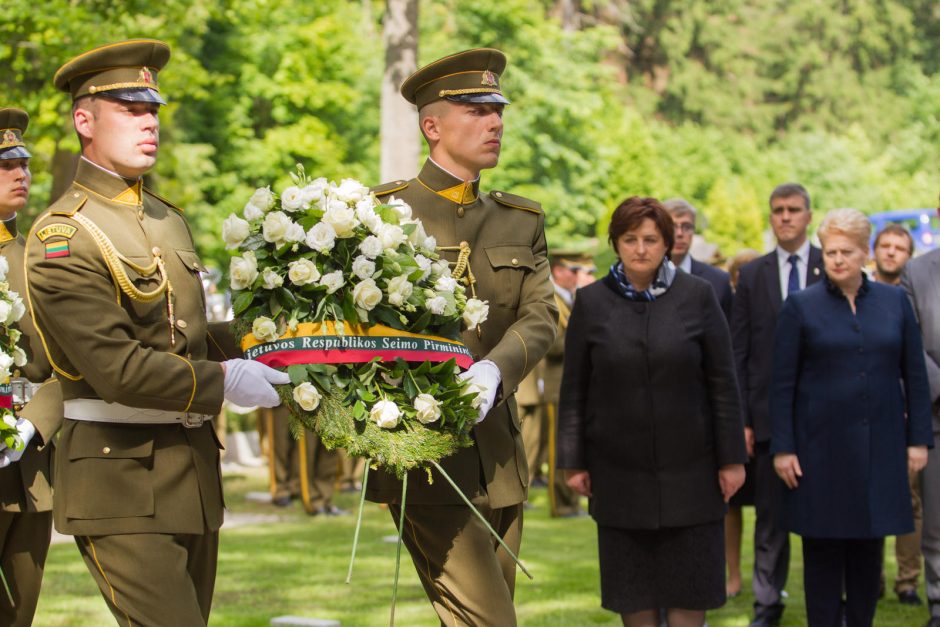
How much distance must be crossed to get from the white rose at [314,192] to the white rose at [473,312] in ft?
2.00

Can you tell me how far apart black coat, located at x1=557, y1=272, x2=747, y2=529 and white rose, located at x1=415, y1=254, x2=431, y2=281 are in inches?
80.2

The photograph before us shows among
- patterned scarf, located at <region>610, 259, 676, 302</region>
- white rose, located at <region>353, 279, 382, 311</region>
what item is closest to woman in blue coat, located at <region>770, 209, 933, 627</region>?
patterned scarf, located at <region>610, 259, 676, 302</region>

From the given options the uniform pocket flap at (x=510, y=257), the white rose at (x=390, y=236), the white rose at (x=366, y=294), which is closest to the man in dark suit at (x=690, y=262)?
the uniform pocket flap at (x=510, y=257)

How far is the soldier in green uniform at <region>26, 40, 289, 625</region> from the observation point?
14.8ft

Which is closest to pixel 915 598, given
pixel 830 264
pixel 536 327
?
pixel 830 264

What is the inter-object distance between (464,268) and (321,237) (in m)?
0.77

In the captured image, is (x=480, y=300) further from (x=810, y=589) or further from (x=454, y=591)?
(x=810, y=589)

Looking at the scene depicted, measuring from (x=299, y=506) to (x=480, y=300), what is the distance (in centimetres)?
952

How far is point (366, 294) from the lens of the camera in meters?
4.72

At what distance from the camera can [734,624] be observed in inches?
331

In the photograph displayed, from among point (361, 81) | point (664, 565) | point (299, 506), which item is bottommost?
point (299, 506)

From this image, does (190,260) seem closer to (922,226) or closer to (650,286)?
(650,286)

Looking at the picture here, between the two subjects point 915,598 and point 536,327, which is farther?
point 915,598

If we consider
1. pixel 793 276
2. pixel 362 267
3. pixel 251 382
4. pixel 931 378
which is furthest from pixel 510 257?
pixel 793 276
